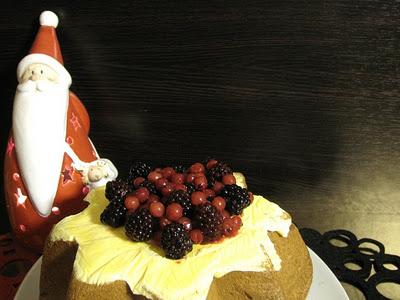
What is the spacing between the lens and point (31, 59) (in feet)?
4.16

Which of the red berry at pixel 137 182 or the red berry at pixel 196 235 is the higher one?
the red berry at pixel 137 182

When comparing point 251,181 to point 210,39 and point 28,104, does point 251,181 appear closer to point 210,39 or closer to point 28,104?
point 210,39

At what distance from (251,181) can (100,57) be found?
708 mm

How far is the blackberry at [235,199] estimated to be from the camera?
1098 millimetres

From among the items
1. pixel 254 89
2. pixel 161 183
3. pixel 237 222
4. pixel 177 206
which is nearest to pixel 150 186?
pixel 161 183

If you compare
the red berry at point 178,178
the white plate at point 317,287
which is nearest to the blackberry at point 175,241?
the red berry at point 178,178

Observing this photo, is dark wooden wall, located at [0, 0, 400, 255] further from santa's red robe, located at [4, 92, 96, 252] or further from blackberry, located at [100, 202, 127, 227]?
blackberry, located at [100, 202, 127, 227]

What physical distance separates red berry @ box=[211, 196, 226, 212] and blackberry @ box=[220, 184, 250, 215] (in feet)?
0.05

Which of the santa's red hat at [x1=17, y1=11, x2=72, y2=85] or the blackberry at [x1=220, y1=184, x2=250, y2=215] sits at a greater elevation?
the santa's red hat at [x1=17, y1=11, x2=72, y2=85]

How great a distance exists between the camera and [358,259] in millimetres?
1482

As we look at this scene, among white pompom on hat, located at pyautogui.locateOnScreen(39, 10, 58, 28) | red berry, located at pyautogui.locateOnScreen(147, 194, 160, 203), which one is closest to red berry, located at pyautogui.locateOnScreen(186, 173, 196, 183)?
red berry, located at pyautogui.locateOnScreen(147, 194, 160, 203)

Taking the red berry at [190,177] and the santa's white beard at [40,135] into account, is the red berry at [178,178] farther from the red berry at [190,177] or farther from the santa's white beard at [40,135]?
the santa's white beard at [40,135]

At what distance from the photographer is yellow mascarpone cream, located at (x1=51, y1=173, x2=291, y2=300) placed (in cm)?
95

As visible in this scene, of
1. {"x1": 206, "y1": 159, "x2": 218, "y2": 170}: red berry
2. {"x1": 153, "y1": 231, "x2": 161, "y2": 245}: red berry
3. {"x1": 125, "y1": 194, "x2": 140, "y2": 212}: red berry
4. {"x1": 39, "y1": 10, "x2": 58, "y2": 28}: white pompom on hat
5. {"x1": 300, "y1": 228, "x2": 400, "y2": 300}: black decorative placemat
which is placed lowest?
{"x1": 300, "y1": 228, "x2": 400, "y2": 300}: black decorative placemat
